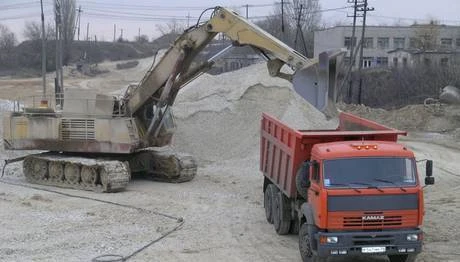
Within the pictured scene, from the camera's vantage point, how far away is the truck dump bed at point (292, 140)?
11.7m

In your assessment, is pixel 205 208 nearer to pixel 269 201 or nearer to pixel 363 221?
pixel 269 201

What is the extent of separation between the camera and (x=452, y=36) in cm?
10288

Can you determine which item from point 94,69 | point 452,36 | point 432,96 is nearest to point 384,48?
point 452,36

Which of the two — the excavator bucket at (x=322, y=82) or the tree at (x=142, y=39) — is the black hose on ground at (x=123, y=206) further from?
the tree at (x=142, y=39)

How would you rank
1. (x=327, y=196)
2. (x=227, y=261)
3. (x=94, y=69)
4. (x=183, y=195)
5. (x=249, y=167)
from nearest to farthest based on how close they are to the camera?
(x=327, y=196)
(x=227, y=261)
(x=183, y=195)
(x=249, y=167)
(x=94, y=69)

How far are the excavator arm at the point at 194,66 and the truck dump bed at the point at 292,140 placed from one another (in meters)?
1.40

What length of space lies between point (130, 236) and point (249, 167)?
10751mm

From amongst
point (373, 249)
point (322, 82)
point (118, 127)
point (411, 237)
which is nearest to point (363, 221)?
point (373, 249)

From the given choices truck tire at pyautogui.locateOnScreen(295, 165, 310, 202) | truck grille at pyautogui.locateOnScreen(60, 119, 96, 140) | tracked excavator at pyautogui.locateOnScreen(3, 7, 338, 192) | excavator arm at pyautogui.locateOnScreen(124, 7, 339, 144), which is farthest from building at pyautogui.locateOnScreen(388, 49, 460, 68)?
truck tire at pyautogui.locateOnScreen(295, 165, 310, 202)

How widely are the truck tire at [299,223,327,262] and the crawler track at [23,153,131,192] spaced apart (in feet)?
28.5

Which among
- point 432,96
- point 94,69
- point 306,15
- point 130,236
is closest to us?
point 130,236

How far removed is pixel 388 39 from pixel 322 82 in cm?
8869

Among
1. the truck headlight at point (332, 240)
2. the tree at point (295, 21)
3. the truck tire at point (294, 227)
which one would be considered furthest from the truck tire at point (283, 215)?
the tree at point (295, 21)

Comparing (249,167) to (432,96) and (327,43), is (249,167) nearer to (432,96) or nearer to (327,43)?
(432,96)
